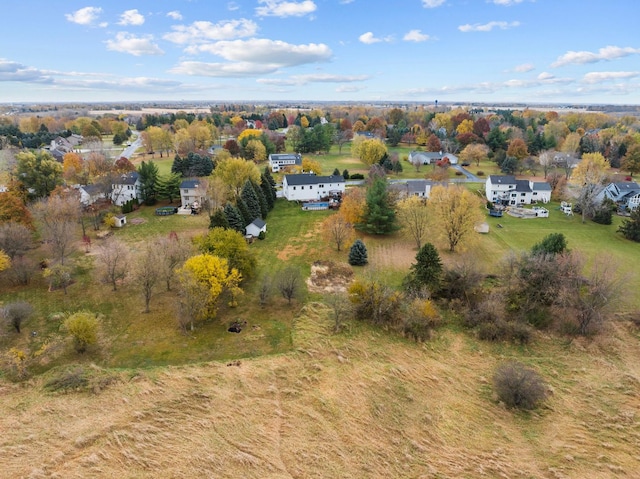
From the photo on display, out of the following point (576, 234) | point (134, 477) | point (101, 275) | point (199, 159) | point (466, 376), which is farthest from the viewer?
point (199, 159)

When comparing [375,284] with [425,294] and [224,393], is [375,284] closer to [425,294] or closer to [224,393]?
[425,294]

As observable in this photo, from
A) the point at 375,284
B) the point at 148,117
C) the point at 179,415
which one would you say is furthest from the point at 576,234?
the point at 148,117

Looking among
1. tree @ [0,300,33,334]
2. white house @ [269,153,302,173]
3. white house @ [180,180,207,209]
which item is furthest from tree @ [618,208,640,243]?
tree @ [0,300,33,334]

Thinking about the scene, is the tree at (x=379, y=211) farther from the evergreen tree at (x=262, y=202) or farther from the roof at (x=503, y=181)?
the roof at (x=503, y=181)

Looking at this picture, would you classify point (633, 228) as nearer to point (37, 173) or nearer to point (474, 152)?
point (474, 152)

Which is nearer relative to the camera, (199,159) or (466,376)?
(466,376)

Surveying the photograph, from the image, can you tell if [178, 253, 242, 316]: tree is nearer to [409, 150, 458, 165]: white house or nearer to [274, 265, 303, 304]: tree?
[274, 265, 303, 304]: tree

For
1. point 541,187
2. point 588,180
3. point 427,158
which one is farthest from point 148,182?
point 588,180
